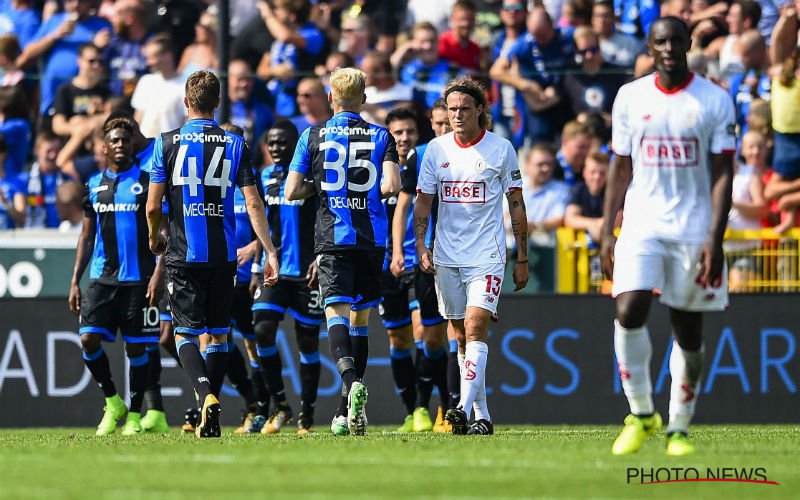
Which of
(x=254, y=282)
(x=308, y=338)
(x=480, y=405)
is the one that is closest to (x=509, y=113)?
(x=254, y=282)

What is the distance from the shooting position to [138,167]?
39.7ft

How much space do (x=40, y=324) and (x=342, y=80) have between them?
5456mm

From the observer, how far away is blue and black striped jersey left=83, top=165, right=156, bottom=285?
12.0 meters

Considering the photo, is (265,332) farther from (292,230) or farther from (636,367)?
(636,367)

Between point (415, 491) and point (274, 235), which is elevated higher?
point (274, 235)

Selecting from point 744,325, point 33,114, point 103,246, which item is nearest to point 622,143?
point 103,246

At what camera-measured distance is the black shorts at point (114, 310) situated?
12.1 m

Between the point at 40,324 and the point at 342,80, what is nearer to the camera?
the point at 342,80

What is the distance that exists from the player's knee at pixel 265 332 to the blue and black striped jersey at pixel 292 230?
1.33 ft

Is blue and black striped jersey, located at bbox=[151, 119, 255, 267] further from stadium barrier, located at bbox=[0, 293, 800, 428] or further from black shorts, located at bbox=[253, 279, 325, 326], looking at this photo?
stadium barrier, located at bbox=[0, 293, 800, 428]

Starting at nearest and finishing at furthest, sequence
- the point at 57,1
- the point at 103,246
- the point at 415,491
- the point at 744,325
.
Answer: the point at 415,491 < the point at 103,246 < the point at 744,325 < the point at 57,1

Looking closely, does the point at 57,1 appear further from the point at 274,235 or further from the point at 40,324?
the point at 274,235

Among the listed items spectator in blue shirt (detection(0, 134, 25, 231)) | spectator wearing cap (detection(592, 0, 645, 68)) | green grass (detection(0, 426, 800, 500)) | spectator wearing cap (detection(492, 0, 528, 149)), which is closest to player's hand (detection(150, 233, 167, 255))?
green grass (detection(0, 426, 800, 500))

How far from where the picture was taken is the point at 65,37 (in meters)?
18.2
